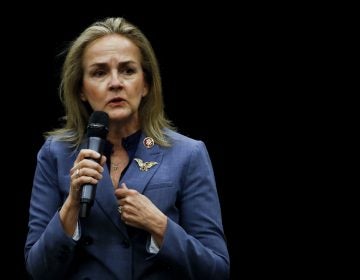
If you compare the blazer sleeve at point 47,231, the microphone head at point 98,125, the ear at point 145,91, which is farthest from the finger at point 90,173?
the ear at point 145,91

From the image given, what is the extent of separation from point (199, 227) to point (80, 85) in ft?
2.34

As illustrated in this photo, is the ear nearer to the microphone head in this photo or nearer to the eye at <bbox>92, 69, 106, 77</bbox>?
the eye at <bbox>92, 69, 106, 77</bbox>

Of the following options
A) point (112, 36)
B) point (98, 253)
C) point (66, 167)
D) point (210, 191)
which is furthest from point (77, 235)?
point (112, 36)

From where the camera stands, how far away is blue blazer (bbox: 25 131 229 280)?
275 cm

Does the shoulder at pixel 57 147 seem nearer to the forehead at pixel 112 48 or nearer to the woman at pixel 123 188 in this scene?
the woman at pixel 123 188

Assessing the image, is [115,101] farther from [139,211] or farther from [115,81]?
[139,211]

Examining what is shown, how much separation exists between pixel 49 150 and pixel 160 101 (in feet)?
1.52

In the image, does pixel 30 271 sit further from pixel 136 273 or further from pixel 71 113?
pixel 71 113

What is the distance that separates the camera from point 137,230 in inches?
111

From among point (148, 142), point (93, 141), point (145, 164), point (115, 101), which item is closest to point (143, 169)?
point (145, 164)

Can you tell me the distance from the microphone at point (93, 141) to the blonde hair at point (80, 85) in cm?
33

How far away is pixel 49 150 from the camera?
3.01 m

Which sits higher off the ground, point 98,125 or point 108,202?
point 98,125

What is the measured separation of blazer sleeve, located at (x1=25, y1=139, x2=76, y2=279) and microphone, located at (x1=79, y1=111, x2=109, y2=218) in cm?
25
